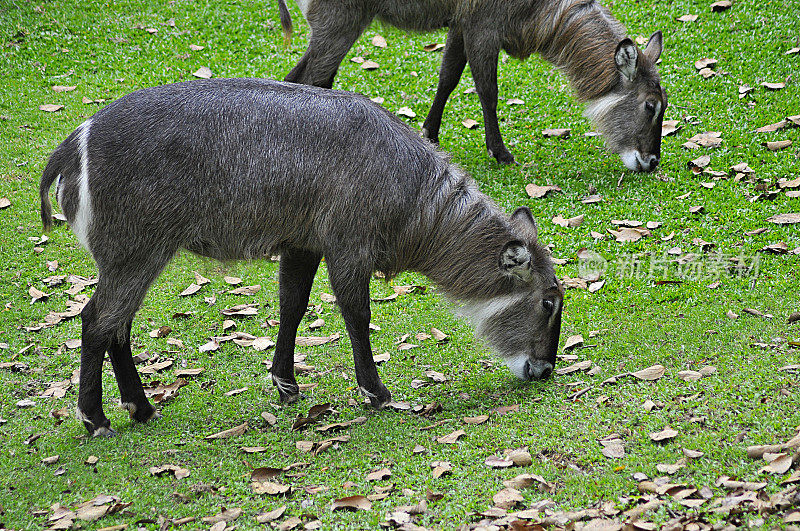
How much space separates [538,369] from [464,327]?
3.63ft

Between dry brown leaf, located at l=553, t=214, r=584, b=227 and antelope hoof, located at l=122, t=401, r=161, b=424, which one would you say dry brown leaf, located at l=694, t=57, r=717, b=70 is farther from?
antelope hoof, located at l=122, t=401, r=161, b=424

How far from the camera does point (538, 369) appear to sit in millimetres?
5074

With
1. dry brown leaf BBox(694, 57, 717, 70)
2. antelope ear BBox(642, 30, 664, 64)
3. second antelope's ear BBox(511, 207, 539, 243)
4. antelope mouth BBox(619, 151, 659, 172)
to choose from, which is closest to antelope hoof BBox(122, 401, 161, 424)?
second antelope's ear BBox(511, 207, 539, 243)

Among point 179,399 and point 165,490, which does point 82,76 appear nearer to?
point 179,399

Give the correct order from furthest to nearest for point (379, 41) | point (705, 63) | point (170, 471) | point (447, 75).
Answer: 1. point (379, 41)
2. point (705, 63)
3. point (447, 75)
4. point (170, 471)

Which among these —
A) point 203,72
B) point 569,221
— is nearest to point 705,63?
point 569,221

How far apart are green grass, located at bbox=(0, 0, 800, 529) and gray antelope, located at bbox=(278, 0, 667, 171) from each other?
46 cm

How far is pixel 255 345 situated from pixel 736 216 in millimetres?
4126

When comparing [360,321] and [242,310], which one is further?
[242,310]

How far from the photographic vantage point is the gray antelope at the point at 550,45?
303 inches

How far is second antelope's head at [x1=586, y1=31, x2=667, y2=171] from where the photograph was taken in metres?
7.73

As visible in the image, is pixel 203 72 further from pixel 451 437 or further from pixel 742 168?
pixel 451 437

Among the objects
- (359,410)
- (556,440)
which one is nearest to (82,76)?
(359,410)

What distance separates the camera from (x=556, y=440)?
13.8 ft
